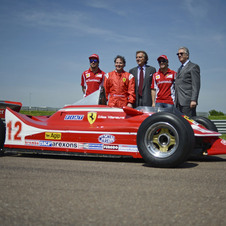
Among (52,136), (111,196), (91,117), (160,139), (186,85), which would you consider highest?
(186,85)

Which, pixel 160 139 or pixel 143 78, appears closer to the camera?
pixel 160 139

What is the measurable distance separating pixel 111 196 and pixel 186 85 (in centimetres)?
411

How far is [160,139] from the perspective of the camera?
4.46 meters

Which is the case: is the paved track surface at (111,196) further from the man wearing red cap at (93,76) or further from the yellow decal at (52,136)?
the man wearing red cap at (93,76)

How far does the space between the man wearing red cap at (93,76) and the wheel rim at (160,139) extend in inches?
108

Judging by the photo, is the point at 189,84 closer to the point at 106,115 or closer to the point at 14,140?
the point at 106,115

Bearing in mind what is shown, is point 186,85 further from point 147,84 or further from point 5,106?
point 5,106

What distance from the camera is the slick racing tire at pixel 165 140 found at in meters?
4.10

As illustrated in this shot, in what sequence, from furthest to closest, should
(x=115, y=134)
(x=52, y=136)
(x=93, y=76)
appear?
(x=93, y=76)
(x=52, y=136)
(x=115, y=134)

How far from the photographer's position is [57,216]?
2074 mm

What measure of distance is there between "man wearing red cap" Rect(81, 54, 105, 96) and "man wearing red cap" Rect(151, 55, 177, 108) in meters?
1.24

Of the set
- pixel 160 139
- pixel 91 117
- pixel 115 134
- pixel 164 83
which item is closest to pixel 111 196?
pixel 160 139

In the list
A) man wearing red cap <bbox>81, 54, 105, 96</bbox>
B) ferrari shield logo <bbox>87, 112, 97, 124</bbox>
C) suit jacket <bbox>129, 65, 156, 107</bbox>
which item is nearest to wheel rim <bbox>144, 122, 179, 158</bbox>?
ferrari shield logo <bbox>87, 112, 97, 124</bbox>

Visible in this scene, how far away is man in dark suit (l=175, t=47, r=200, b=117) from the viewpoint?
6109mm
